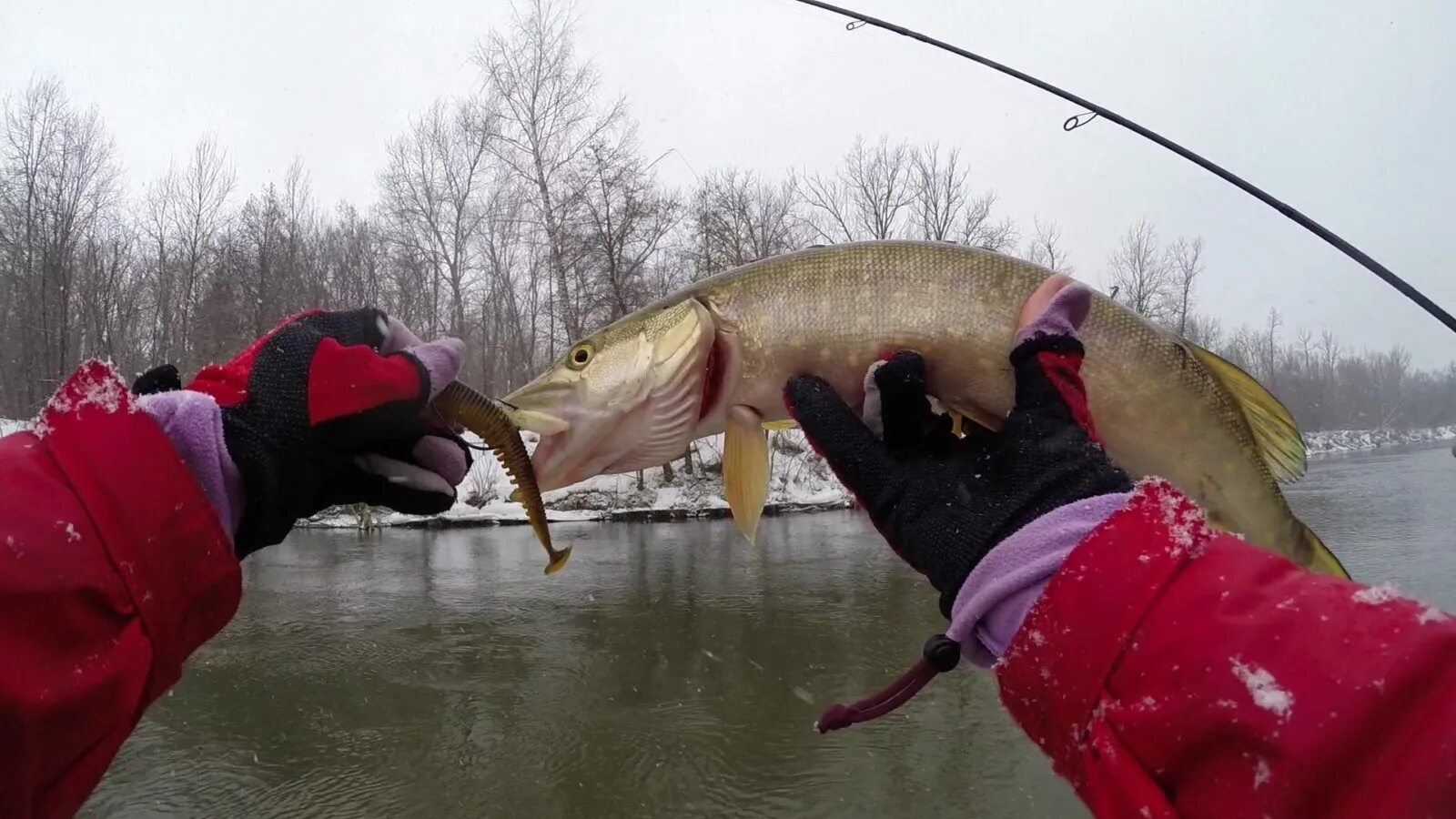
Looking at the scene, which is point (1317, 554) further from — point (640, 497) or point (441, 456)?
point (640, 497)

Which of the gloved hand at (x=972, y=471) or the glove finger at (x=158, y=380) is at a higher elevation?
the glove finger at (x=158, y=380)

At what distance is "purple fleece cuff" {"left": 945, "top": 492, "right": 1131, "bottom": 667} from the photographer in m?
1.10

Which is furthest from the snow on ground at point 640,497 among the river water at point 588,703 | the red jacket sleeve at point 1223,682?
the red jacket sleeve at point 1223,682

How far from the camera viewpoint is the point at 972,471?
1473mm

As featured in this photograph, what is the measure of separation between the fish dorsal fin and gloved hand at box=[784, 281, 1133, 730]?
593mm

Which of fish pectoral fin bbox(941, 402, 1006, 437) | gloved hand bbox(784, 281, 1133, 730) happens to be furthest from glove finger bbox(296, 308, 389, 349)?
fish pectoral fin bbox(941, 402, 1006, 437)

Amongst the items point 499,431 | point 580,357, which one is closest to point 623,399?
point 580,357

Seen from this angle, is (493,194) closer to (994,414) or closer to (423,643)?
(423,643)

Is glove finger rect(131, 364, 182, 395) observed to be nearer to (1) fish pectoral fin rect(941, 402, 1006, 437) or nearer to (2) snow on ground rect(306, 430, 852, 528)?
(1) fish pectoral fin rect(941, 402, 1006, 437)

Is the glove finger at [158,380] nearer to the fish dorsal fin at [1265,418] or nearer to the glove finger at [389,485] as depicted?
the glove finger at [389,485]

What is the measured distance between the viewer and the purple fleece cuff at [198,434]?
1342mm

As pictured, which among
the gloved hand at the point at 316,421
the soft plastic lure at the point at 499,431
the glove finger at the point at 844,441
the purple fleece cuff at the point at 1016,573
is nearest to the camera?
the purple fleece cuff at the point at 1016,573

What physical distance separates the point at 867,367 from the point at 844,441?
0.41m

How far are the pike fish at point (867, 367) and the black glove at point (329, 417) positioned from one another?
29 centimetres
